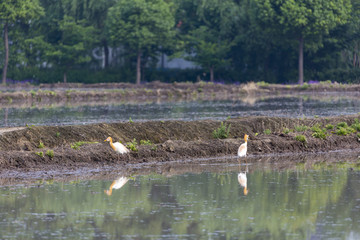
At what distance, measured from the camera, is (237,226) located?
1630cm

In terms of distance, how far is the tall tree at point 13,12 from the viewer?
271ft

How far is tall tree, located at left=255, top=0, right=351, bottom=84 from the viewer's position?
267 feet

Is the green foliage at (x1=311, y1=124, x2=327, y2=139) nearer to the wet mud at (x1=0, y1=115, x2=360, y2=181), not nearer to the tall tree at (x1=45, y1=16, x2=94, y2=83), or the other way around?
the wet mud at (x1=0, y1=115, x2=360, y2=181)

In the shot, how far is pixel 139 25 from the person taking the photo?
87.2m

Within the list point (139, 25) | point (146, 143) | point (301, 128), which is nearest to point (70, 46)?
point (139, 25)

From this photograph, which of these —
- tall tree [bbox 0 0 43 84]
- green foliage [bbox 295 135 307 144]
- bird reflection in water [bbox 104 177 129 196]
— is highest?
tall tree [bbox 0 0 43 84]

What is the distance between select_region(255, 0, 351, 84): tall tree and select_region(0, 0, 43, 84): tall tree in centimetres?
2495

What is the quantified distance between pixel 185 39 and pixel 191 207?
251ft

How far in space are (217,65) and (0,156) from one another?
67.3 metres

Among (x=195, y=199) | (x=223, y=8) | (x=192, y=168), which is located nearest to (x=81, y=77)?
(x=223, y=8)

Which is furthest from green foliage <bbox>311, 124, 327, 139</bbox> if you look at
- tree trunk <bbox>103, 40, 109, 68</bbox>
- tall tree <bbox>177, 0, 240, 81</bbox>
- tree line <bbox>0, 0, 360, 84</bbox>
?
tree trunk <bbox>103, 40, 109, 68</bbox>

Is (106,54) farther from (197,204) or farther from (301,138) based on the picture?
(197,204)

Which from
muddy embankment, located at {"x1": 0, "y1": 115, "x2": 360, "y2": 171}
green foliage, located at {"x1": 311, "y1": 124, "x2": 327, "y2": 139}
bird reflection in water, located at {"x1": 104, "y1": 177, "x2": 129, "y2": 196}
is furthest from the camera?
green foliage, located at {"x1": 311, "y1": 124, "x2": 327, "y2": 139}

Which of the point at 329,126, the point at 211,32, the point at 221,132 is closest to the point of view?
the point at 221,132
